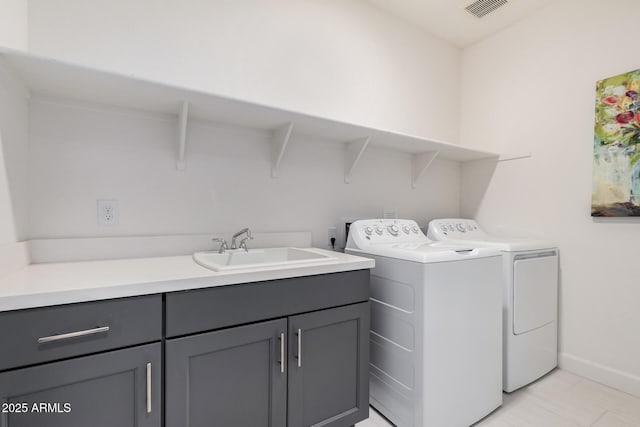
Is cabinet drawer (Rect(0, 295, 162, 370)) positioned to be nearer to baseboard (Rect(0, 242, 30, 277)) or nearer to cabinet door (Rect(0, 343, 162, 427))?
cabinet door (Rect(0, 343, 162, 427))

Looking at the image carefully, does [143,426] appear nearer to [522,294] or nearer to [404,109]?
[522,294]

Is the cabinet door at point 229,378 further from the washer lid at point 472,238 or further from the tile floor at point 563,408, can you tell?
the washer lid at point 472,238

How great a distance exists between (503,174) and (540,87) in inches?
27.9

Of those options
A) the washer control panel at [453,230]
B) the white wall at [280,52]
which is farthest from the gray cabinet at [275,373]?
the white wall at [280,52]

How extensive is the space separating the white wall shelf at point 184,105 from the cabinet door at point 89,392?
99 cm

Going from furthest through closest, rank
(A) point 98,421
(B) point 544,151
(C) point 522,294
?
(B) point 544,151, (C) point 522,294, (A) point 98,421

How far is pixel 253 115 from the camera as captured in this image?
160 centimetres

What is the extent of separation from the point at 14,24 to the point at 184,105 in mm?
649

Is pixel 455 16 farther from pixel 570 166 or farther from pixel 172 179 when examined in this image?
pixel 172 179

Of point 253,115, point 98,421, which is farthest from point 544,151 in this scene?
point 98,421

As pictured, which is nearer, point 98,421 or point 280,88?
point 98,421

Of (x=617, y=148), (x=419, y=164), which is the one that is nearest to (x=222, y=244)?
(x=419, y=164)

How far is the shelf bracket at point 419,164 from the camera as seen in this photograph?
2475mm

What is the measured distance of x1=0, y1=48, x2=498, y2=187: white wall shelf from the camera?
1.13m
